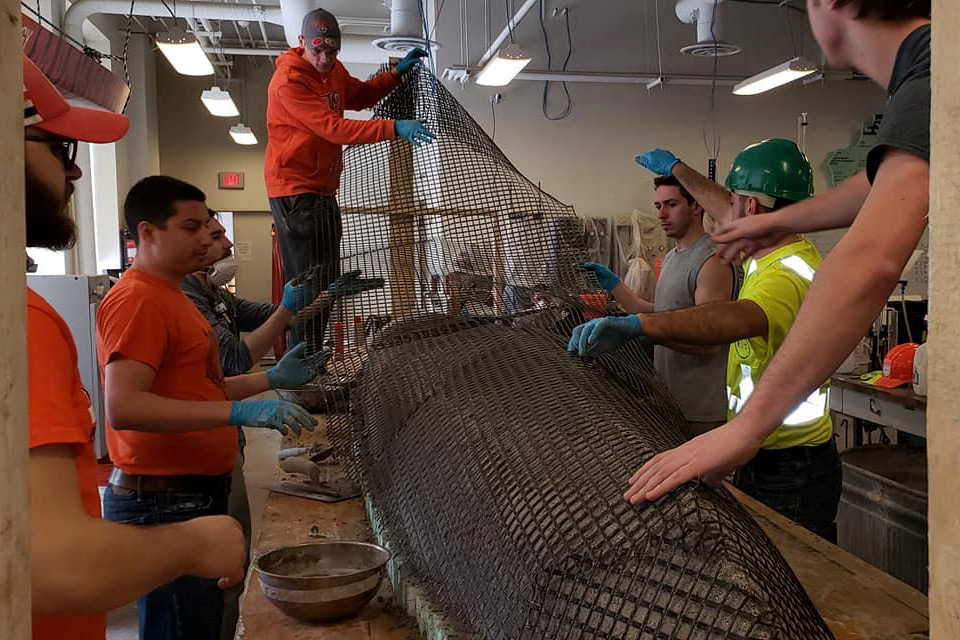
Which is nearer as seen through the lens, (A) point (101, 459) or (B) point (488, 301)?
(B) point (488, 301)

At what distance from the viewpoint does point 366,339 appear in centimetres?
225

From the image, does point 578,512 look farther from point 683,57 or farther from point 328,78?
point 683,57

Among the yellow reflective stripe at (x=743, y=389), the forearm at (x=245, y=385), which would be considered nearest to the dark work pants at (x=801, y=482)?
the yellow reflective stripe at (x=743, y=389)

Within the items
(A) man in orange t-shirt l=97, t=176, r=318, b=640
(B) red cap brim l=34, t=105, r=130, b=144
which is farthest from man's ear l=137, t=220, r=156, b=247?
(B) red cap brim l=34, t=105, r=130, b=144

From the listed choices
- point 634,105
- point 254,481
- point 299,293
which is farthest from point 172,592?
point 634,105

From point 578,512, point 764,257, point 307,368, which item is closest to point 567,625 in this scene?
point 578,512

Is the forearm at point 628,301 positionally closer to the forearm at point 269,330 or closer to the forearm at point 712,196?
the forearm at point 712,196

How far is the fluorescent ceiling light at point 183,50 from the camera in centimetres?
487

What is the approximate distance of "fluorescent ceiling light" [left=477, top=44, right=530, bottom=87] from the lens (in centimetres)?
508

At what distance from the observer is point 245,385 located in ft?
7.76

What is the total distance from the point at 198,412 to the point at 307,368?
21.1 inches

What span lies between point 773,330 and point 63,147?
1.53m

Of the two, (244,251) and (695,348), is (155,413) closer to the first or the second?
(695,348)

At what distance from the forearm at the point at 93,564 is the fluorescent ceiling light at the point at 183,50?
15.3ft
